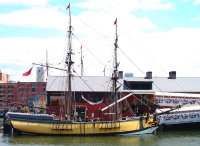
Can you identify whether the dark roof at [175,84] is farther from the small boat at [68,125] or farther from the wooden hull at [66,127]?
the wooden hull at [66,127]

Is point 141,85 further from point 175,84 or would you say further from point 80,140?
point 80,140

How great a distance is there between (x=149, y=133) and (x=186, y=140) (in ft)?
26.2

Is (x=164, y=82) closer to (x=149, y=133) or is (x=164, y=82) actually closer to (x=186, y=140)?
(x=149, y=133)

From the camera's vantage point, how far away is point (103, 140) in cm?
4862

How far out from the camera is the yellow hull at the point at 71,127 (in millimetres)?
52219

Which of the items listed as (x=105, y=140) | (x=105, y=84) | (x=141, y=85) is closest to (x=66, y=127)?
(x=105, y=140)

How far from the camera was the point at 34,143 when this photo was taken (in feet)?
149

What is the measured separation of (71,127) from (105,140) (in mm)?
6063

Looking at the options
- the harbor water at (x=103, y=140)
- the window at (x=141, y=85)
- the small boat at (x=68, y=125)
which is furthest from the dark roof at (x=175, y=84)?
the harbor water at (x=103, y=140)

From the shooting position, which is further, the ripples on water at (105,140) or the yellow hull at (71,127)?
the yellow hull at (71,127)

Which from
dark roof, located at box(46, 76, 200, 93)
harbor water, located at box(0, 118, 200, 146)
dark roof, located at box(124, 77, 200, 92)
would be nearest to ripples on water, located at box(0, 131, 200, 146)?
harbor water, located at box(0, 118, 200, 146)

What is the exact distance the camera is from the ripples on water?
149ft

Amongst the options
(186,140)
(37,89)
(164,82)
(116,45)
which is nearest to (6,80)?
(37,89)

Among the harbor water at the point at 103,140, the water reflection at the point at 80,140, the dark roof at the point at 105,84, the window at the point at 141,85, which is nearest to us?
the harbor water at the point at 103,140
